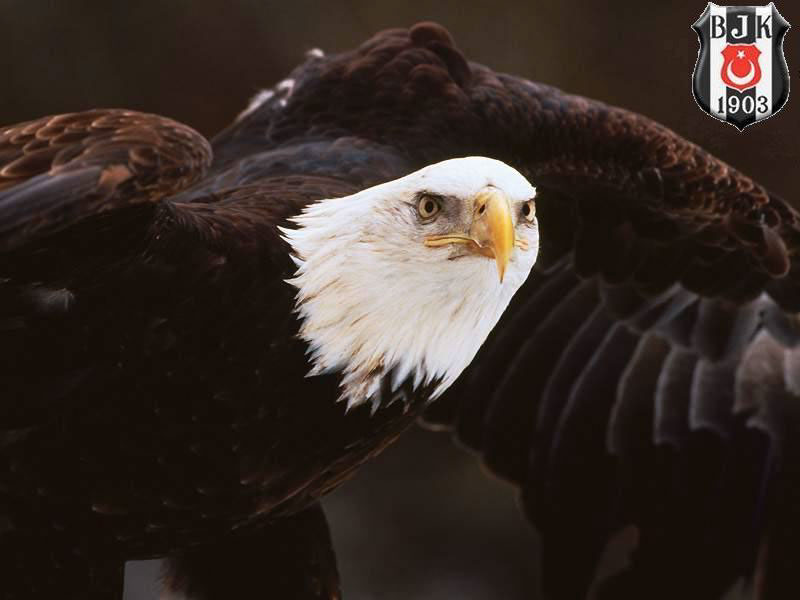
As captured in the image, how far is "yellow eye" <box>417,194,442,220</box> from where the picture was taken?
2414 mm

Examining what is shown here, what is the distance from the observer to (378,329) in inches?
101

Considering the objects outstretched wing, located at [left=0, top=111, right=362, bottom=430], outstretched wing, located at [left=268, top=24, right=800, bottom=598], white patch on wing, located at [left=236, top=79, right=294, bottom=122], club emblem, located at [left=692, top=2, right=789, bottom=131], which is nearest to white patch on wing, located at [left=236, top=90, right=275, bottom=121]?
white patch on wing, located at [left=236, top=79, right=294, bottom=122]

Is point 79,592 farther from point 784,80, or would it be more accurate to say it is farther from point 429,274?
point 784,80

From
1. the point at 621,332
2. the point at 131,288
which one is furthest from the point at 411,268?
the point at 621,332

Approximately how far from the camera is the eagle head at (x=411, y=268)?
2.39 metres

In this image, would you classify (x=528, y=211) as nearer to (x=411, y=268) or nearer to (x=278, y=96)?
(x=411, y=268)

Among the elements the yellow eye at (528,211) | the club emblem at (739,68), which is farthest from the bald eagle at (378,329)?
the club emblem at (739,68)

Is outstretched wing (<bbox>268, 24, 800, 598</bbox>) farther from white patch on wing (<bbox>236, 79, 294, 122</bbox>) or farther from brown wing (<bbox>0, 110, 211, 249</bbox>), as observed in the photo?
brown wing (<bbox>0, 110, 211, 249</bbox>)

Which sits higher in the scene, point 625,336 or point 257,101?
point 257,101

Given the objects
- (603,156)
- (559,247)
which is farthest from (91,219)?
(559,247)

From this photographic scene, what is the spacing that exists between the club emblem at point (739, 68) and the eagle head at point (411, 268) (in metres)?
1.59

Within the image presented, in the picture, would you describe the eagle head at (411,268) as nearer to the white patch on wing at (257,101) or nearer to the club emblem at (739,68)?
the white patch on wing at (257,101)

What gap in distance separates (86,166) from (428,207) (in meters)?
0.53

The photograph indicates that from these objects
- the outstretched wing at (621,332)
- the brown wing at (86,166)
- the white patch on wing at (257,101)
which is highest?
the brown wing at (86,166)
